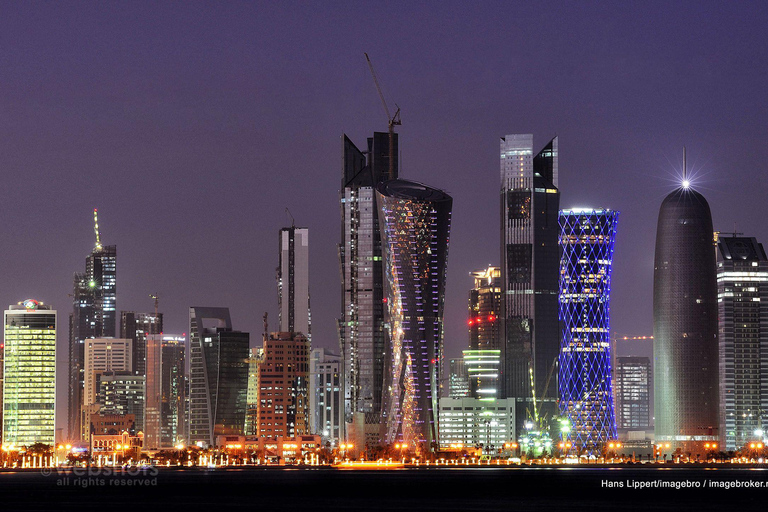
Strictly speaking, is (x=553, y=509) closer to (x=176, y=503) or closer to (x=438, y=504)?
(x=438, y=504)

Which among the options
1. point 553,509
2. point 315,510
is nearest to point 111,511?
point 315,510

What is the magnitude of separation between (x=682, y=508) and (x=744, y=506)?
27.9ft

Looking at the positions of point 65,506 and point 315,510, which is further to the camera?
point 65,506

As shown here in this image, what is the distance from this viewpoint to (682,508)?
190 m

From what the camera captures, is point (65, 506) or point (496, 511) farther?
point (65, 506)

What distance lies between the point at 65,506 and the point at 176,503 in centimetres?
1539

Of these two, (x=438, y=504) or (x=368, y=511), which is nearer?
(x=368, y=511)

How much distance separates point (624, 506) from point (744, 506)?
16.0 meters

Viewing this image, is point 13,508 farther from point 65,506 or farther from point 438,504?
point 438,504

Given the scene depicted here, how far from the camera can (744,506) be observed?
191 metres

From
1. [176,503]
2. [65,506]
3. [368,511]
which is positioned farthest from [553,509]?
[65,506]

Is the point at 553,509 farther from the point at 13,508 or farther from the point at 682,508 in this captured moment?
the point at 13,508

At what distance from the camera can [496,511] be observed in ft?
598

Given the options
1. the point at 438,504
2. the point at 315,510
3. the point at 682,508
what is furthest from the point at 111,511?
the point at 682,508
